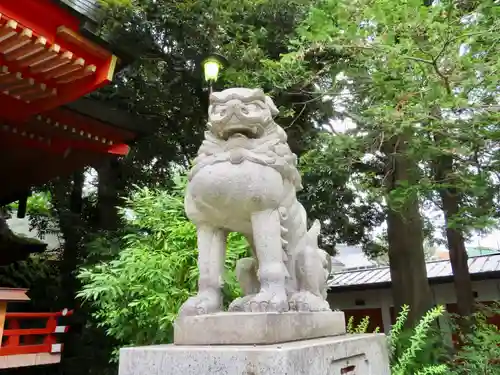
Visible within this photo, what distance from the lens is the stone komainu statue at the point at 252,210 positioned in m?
2.21

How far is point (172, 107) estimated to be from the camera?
8.22 meters

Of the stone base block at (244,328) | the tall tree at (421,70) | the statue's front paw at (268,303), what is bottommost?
the stone base block at (244,328)

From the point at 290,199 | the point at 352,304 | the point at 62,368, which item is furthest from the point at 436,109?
the point at 352,304

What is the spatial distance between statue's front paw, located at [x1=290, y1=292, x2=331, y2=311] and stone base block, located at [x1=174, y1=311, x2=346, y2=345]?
50 millimetres

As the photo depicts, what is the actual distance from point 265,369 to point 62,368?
6674 millimetres

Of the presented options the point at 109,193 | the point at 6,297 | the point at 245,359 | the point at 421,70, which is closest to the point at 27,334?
the point at 6,297

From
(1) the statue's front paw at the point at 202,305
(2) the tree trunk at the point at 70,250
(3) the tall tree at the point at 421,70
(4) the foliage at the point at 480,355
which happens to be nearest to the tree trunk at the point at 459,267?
(4) the foliage at the point at 480,355

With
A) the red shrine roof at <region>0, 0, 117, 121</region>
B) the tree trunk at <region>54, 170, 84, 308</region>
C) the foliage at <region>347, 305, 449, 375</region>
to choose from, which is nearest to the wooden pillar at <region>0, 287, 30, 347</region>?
the red shrine roof at <region>0, 0, 117, 121</region>

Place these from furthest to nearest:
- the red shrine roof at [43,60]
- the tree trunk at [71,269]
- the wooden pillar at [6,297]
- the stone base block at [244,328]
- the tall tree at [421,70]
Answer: the tree trunk at [71,269], the wooden pillar at [6,297], the red shrine roof at [43,60], the tall tree at [421,70], the stone base block at [244,328]

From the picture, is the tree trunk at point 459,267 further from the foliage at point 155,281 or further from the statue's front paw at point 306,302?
the statue's front paw at point 306,302

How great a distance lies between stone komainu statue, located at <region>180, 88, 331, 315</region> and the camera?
221cm

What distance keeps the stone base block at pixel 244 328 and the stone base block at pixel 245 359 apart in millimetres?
51

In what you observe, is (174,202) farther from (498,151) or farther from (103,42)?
(498,151)

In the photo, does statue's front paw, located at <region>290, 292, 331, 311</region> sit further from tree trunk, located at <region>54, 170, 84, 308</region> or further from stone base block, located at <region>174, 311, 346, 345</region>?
tree trunk, located at <region>54, 170, 84, 308</region>
